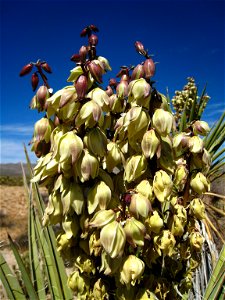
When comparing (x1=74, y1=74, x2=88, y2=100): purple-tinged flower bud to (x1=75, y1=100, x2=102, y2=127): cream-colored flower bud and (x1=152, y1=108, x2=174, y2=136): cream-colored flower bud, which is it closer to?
(x1=75, y1=100, x2=102, y2=127): cream-colored flower bud

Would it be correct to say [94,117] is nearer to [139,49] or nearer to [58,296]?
[139,49]

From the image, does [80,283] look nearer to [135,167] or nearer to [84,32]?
[135,167]

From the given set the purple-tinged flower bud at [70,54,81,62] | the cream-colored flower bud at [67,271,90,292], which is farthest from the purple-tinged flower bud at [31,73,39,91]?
the cream-colored flower bud at [67,271,90,292]

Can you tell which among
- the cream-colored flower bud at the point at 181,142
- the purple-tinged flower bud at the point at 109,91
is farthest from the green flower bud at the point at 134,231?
the purple-tinged flower bud at the point at 109,91

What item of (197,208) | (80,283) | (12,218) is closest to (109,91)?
(197,208)

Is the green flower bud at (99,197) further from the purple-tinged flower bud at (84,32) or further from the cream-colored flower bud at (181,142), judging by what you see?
the purple-tinged flower bud at (84,32)

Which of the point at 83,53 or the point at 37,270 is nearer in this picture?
the point at 83,53

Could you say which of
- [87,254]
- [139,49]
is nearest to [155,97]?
[139,49]
